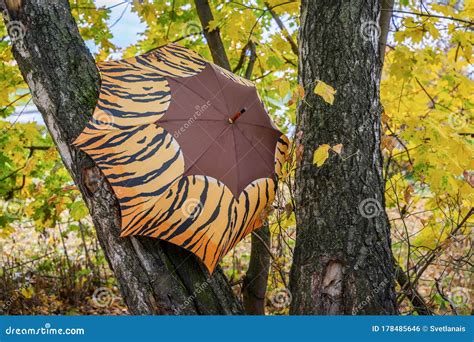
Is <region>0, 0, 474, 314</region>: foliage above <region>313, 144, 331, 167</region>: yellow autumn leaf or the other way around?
above

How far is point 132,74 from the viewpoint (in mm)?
1991

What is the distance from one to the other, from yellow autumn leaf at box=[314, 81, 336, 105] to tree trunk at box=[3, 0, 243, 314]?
80cm

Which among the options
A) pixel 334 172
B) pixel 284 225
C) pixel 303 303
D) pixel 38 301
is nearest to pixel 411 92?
pixel 284 225

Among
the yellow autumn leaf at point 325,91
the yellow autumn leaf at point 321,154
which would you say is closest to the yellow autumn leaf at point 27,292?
the yellow autumn leaf at point 321,154

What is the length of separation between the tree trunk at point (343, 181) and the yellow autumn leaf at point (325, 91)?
120 millimetres

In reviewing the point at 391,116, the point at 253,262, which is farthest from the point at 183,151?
the point at 391,116

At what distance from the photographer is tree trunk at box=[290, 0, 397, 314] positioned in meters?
2.00

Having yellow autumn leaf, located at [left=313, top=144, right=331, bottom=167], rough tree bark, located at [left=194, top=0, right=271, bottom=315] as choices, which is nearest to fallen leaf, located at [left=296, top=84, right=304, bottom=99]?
yellow autumn leaf, located at [left=313, top=144, right=331, bottom=167]

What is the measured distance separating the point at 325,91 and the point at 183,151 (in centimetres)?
60

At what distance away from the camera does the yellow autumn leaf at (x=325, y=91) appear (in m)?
1.96

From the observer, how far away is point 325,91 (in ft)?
6.47

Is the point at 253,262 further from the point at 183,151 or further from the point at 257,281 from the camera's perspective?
the point at 183,151

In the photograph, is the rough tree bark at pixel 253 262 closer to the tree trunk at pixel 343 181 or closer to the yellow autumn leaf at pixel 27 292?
the tree trunk at pixel 343 181

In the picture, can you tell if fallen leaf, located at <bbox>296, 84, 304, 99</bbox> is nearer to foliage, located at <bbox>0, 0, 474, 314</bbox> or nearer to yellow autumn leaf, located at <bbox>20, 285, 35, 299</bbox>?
foliage, located at <bbox>0, 0, 474, 314</bbox>
